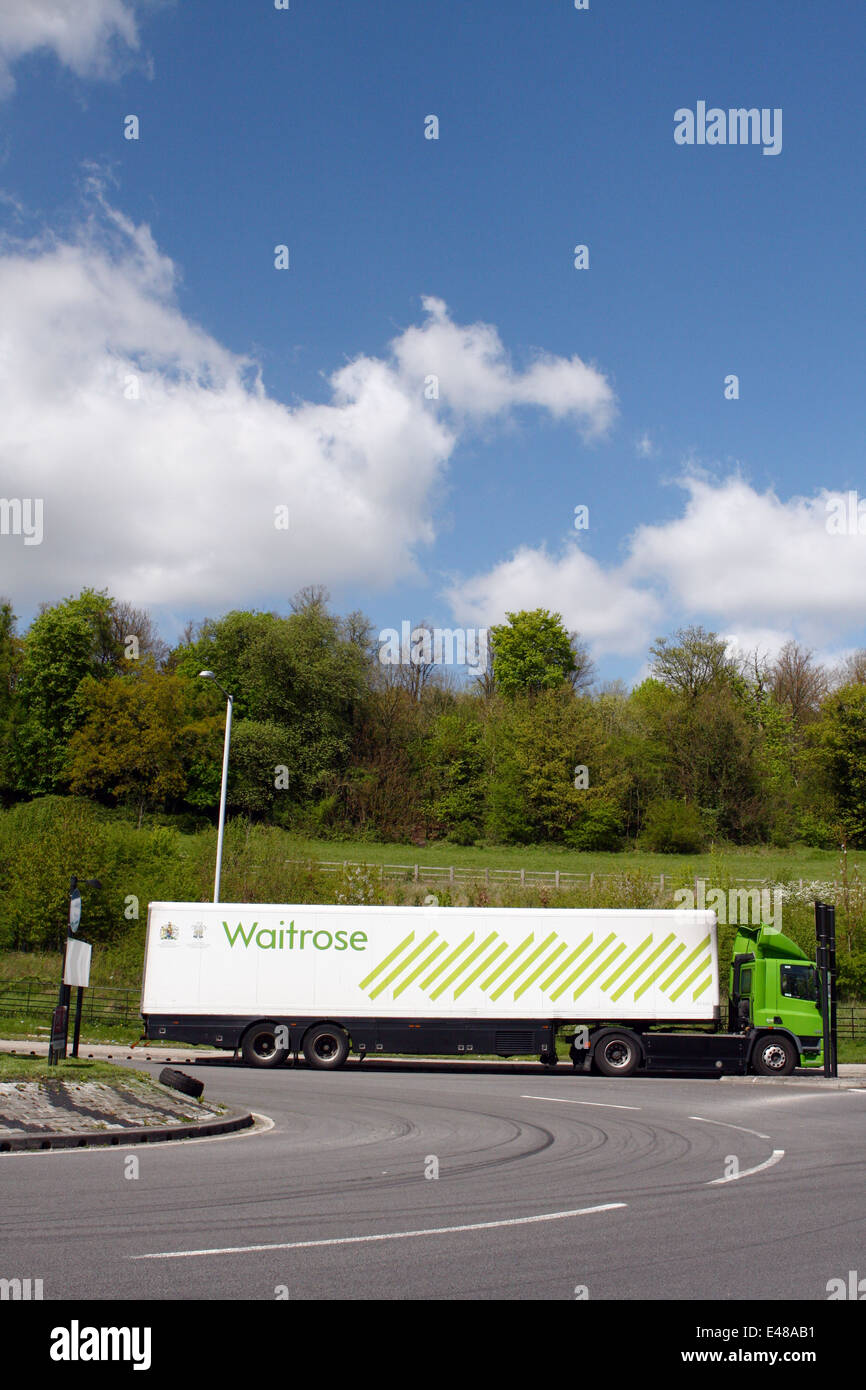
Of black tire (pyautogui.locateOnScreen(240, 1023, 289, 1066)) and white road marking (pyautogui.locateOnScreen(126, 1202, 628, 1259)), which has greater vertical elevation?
white road marking (pyautogui.locateOnScreen(126, 1202, 628, 1259))

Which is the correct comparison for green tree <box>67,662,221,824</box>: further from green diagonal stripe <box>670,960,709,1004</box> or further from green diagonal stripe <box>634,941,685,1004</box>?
green diagonal stripe <box>670,960,709,1004</box>

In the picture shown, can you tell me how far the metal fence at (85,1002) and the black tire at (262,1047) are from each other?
37.9 ft

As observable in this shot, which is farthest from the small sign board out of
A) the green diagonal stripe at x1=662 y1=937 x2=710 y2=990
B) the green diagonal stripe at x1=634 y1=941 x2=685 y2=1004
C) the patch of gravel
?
the green diagonal stripe at x1=662 y1=937 x2=710 y2=990

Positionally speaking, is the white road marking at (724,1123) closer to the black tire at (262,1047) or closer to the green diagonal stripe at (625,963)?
the green diagonal stripe at (625,963)

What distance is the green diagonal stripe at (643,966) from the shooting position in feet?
79.7

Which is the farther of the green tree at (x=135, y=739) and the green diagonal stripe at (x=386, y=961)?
Result: the green tree at (x=135, y=739)

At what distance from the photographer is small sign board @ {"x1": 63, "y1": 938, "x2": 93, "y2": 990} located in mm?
15703

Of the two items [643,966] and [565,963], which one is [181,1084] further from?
[643,966]

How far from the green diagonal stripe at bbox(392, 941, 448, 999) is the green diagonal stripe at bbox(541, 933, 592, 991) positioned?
7.66ft

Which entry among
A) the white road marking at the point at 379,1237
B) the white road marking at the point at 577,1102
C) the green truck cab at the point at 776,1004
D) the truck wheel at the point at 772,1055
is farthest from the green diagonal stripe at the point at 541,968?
the white road marking at the point at 379,1237

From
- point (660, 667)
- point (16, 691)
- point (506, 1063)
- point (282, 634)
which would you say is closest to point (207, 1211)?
point (506, 1063)

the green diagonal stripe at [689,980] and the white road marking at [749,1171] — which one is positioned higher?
the green diagonal stripe at [689,980]

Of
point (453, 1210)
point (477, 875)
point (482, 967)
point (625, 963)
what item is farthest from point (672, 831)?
point (453, 1210)

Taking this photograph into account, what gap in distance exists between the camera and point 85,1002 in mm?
35531
